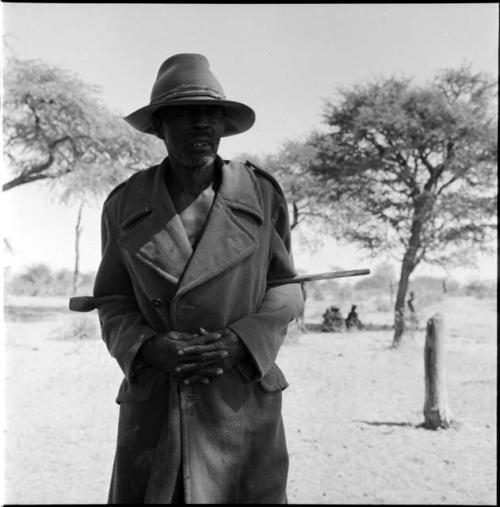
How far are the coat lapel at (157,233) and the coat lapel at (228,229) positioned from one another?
48 mm

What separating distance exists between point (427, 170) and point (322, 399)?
28.3 ft

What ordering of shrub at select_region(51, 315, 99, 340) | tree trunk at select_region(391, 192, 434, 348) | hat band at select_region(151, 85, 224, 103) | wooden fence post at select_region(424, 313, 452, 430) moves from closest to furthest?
hat band at select_region(151, 85, 224, 103), wooden fence post at select_region(424, 313, 452, 430), shrub at select_region(51, 315, 99, 340), tree trunk at select_region(391, 192, 434, 348)

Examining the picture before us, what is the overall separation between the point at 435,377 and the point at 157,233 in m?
5.28

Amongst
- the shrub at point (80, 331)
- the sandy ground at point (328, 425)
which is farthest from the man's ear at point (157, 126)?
the shrub at point (80, 331)

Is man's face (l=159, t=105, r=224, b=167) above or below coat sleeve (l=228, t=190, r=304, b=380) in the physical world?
above

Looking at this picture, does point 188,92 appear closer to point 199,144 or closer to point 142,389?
point 199,144

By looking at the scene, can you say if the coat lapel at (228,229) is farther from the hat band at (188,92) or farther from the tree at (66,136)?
the tree at (66,136)

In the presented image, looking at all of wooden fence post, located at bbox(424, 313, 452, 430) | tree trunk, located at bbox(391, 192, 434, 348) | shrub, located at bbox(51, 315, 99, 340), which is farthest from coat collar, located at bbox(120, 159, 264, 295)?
tree trunk, located at bbox(391, 192, 434, 348)

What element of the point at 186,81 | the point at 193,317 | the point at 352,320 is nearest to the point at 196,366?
the point at 193,317

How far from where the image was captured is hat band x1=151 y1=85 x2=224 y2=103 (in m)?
1.59

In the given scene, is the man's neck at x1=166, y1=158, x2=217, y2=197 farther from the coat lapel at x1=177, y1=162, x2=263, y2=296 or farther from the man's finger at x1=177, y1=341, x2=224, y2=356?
the man's finger at x1=177, y1=341, x2=224, y2=356

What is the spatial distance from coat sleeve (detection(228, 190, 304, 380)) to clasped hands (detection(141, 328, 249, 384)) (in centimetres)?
4

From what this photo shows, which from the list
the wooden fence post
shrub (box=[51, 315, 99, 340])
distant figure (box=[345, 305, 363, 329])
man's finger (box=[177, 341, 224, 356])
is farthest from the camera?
distant figure (box=[345, 305, 363, 329])

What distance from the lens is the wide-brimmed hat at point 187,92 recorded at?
1.59m
